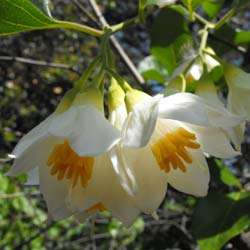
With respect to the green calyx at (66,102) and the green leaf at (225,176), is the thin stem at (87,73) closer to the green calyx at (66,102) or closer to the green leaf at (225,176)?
the green calyx at (66,102)

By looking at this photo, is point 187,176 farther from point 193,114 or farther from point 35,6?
point 35,6

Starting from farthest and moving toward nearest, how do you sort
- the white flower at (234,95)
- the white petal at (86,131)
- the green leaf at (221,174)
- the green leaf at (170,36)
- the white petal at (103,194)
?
the green leaf at (221,174), the green leaf at (170,36), the white flower at (234,95), the white petal at (103,194), the white petal at (86,131)

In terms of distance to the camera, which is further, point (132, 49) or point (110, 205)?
point (132, 49)

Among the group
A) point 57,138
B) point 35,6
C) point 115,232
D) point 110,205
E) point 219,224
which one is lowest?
point 115,232

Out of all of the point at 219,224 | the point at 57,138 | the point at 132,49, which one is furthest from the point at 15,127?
the point at 57,138

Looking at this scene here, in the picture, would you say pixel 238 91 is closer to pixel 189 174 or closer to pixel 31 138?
pixel 189 174

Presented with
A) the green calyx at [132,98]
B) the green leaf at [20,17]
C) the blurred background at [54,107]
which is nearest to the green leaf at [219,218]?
the blurred background at [54,107]

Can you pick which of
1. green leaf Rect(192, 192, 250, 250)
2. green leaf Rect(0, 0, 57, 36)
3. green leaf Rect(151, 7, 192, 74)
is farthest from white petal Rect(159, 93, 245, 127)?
green leaf Rect(151, 7, 192, 74)
